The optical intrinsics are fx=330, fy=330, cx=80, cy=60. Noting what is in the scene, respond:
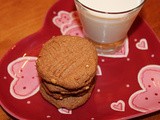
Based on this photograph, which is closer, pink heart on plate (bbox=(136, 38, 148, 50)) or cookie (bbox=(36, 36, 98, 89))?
cookie (bbox=(36, 36, 98, 89))

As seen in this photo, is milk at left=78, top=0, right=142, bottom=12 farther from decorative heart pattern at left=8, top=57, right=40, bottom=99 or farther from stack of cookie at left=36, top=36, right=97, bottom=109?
decorative heart pattern at left=8, top=57, right=40, bottom=99

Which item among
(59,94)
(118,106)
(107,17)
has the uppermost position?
(107,17)

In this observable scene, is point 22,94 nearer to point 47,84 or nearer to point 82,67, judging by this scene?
point 47,84

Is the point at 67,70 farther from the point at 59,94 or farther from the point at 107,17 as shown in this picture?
the point at 107,17

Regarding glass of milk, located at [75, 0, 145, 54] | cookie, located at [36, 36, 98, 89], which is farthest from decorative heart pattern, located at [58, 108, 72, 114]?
glass of milk, located at [75, 0, 145, 54]

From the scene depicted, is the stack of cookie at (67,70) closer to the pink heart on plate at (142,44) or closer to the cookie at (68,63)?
the cookie at (68,63)

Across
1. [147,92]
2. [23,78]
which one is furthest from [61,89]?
[147,92]

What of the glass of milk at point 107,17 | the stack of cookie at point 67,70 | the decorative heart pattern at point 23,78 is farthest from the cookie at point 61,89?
the glass of milk at point 107,17
